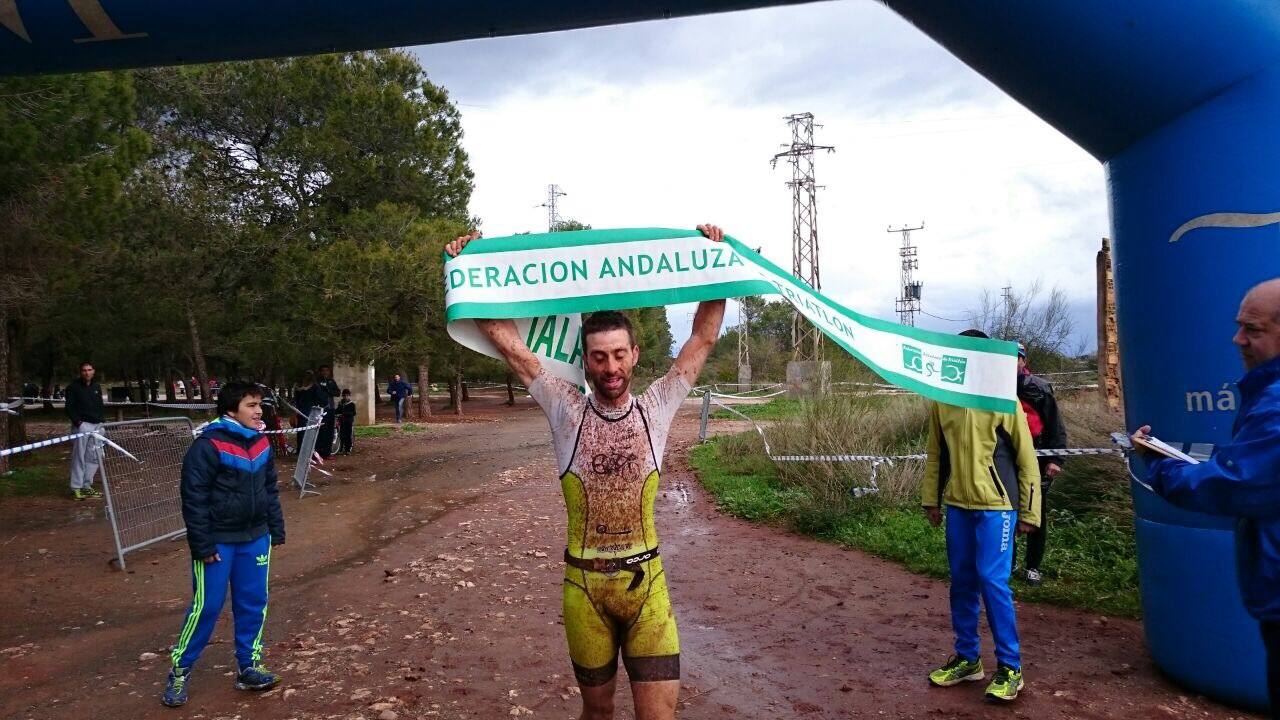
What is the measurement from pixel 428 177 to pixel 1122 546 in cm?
1672

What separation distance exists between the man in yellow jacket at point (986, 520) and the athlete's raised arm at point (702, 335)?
1834 millimetres

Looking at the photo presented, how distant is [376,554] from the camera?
8312 millimetres

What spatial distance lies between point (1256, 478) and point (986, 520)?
202 cm

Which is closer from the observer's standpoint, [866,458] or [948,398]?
[948,398]

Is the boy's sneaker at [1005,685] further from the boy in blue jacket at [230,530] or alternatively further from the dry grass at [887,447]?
the boy in blue jacket at [230,530]

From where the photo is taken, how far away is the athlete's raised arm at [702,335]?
327 cm

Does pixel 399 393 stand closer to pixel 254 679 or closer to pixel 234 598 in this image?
pixel 234 598

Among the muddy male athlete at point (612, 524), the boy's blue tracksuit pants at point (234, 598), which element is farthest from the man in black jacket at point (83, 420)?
the muddy male athlete at point (612, 524)

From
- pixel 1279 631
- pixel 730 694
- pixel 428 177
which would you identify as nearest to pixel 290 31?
pixel 730 694

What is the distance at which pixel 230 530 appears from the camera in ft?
15.6

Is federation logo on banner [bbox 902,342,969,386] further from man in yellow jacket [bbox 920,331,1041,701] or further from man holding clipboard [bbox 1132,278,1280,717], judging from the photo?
man holding clipboard [bbox 1132,278,1280,717]

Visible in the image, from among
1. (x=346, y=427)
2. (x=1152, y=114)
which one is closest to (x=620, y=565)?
(x=1152, y=114)

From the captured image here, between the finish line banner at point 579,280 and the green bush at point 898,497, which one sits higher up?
the finish line banner at point 579,280

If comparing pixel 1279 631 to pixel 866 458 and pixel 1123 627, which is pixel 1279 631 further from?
pixel 866 458
